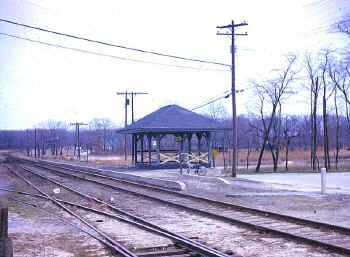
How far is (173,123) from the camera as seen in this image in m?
34.3

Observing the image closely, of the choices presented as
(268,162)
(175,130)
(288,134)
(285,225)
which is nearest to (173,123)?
(175,130)

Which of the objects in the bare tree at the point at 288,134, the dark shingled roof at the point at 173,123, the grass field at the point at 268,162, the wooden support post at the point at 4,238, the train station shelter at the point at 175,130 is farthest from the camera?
the bare tree at the point at 288,134

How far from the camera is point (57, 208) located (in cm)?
1403

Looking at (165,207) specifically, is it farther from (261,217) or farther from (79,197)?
(79,197)

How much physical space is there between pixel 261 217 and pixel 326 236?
275cm

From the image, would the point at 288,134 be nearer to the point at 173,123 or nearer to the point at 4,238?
the point at 173,123

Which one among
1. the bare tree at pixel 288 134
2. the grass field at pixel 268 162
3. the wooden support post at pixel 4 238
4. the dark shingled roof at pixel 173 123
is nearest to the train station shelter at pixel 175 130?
the dark shingled roof at pixel 173 123

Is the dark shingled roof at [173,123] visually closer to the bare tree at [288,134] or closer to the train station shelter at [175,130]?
the train station shelter at [175,130]

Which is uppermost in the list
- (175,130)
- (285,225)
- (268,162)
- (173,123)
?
(173,123)

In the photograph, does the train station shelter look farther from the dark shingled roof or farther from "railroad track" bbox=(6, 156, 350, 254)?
"railroad track" bbox=(6, 156, 350, 254)

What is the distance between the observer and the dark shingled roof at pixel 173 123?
3291 cm

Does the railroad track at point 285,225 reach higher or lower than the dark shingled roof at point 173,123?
lower

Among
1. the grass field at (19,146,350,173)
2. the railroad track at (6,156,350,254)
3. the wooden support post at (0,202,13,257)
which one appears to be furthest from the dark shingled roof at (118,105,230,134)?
the wooden support post at (0,202,13,257)

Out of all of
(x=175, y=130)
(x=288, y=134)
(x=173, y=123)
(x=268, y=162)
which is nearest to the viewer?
(x=175, y=130)
